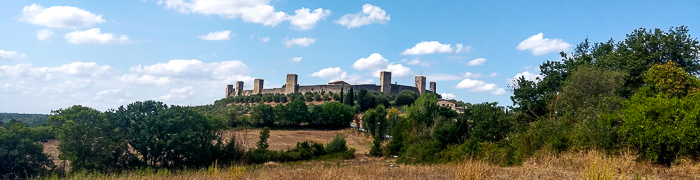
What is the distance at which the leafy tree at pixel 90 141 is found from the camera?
17.0 m

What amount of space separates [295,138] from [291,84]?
4020 cm

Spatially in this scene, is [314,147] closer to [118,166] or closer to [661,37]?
[118,166]

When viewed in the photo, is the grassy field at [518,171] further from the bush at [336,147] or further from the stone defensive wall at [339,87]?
the stone defensive wall at [339,87]

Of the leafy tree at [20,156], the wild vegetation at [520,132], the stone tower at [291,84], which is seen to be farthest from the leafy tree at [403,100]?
→ the leafy tree at [20,156]

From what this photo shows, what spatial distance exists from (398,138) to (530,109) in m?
9.25

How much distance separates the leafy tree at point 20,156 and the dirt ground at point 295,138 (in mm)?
A: 13478

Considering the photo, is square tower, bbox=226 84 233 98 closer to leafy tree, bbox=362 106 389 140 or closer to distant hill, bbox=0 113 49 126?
distant hill, bbox=0 113 49 126

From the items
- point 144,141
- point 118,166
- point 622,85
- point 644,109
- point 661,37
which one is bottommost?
point 118,166

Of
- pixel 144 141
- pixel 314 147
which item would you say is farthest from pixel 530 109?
pixel 144 141

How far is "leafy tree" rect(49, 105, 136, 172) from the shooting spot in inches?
669

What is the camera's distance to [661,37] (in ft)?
53.7

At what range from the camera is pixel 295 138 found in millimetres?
37594

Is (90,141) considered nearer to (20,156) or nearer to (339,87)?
(20,156)

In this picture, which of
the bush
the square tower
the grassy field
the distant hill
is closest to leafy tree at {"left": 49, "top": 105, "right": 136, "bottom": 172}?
the grassy field
